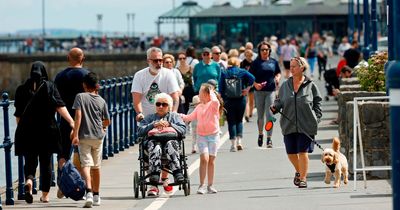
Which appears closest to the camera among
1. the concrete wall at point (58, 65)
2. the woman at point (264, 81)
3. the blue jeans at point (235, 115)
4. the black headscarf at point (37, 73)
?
the black headscarf at point (37, 73)

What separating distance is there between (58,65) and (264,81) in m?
75.5

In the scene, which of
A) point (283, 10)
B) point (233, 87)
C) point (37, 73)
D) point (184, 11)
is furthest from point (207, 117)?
point (184, 11)

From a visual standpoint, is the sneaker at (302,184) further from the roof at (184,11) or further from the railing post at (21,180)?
the roof at (184,11)

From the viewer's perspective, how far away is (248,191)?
59.7ft

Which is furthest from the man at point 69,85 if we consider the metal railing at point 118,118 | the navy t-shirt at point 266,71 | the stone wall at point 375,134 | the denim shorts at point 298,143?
the navy t-shirt at point 266,71

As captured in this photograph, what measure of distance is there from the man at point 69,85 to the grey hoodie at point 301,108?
7.94ft

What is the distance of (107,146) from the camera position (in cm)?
2427

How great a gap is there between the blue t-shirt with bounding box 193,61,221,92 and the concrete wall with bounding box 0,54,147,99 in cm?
7227

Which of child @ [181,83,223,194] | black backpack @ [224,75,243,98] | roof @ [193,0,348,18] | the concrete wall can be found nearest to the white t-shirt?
child @ [181,83,223,194]

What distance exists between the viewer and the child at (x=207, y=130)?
18031 mm

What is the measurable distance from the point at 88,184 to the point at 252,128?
13653 millimetres

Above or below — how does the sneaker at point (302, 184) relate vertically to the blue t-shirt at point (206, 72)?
below

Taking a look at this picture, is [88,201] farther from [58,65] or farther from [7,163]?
[58,65]

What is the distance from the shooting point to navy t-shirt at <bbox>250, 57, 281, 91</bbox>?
998 inches
